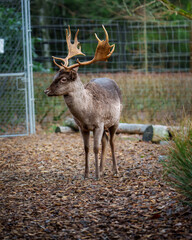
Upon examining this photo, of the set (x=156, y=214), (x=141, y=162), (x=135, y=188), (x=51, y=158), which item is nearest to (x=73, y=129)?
(x=51, y=158)

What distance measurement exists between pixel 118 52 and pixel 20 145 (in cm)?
431

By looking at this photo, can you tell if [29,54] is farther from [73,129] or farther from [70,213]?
A: [70,213]

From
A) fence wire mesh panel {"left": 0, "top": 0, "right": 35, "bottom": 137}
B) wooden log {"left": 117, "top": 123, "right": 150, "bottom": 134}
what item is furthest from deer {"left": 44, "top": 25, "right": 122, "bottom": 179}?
fence wire mesh panel {"left": 0, "top": 0, "right": 35, "bottom": 137}

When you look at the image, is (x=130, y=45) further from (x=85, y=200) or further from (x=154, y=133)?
(x=85, y=200)

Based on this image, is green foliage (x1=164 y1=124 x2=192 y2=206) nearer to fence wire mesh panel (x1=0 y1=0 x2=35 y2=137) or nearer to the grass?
the grass

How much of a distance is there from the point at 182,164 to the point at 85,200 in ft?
4.03

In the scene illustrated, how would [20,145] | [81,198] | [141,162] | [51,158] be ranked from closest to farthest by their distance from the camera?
[81,198] < [141,162] < [51,158] < [20,145]

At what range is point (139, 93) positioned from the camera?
9344mm

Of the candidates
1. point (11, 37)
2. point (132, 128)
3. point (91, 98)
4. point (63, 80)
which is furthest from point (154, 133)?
point (11, 37)

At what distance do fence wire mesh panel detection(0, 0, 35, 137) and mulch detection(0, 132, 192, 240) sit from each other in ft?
7.62

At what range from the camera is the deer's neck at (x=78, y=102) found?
475 cm

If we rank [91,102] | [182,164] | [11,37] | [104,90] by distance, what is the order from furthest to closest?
[11,37]
[104,90]
[91,102]
[182,164]

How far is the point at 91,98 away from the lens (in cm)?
497

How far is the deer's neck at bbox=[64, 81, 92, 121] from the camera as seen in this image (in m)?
4.75
